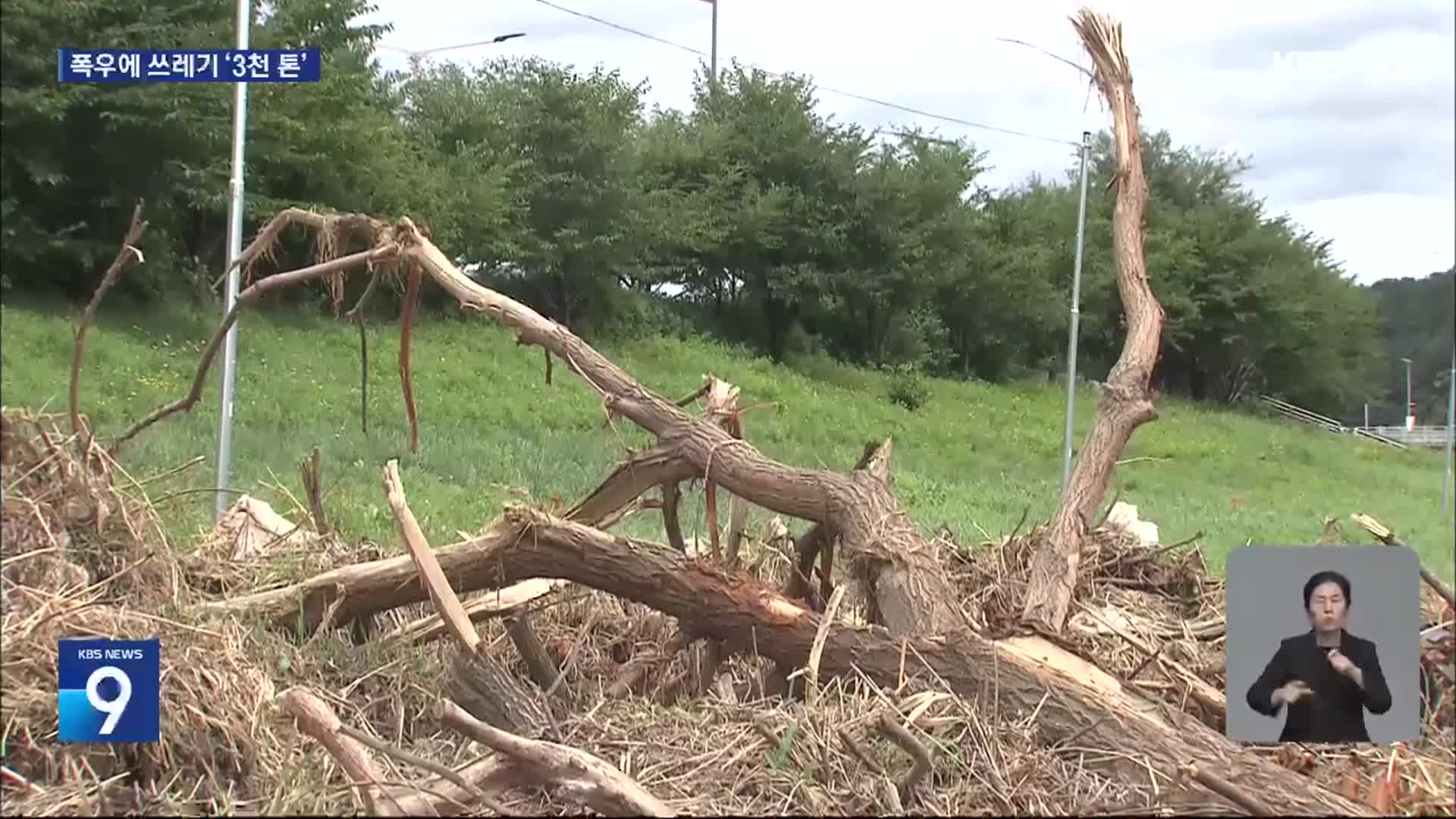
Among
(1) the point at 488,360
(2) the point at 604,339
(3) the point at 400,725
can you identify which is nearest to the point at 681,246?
(2) the point at 604,339

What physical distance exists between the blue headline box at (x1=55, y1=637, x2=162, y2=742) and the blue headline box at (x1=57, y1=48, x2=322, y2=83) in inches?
59.5

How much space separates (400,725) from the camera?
3.64m

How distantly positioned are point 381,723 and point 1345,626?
9.12 feet

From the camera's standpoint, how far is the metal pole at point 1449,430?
10.4ft

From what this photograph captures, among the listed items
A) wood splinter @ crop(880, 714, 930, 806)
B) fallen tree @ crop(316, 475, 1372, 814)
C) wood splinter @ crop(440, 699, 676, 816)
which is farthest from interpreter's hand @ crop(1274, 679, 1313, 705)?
wood splinter @ crop(440, 699, 676, 816)

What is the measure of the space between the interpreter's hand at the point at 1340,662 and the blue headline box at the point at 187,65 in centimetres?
330

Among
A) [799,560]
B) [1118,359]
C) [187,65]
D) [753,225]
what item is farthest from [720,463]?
[187,65]

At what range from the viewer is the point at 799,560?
14.5ft

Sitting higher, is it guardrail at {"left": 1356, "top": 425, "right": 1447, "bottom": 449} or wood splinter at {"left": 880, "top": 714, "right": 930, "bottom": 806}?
guardrail at {"left": 1356, "top": 425, "right": 1447, "bottom": 449}

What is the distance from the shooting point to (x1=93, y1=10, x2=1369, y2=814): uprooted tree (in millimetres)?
3498

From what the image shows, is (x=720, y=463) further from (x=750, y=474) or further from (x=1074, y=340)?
(x=1074, y=340)

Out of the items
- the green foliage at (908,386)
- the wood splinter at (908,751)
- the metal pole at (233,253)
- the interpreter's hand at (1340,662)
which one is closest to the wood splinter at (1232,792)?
the interpreter's hand at (1340,662)

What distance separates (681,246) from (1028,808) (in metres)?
2.33

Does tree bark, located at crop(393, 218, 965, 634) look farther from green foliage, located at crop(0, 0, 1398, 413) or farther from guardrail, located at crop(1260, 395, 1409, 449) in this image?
guardrail, located at crop(1260, 395, 1409, 449)
